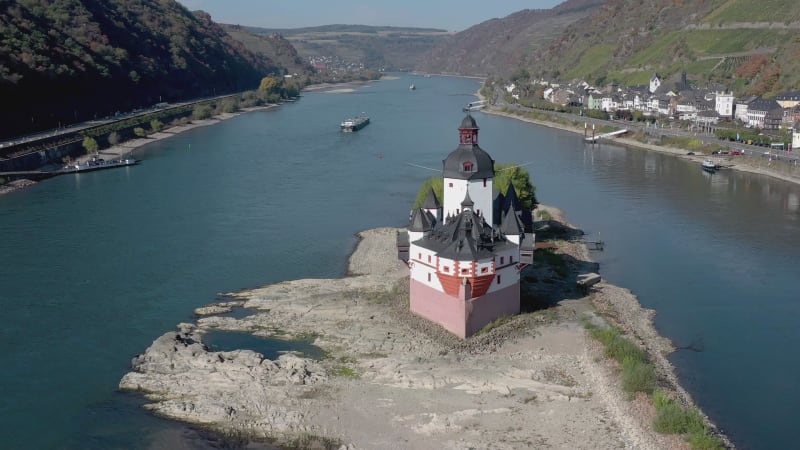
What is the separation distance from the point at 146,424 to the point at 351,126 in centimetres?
6283

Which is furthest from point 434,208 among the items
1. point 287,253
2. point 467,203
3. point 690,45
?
point 690,45

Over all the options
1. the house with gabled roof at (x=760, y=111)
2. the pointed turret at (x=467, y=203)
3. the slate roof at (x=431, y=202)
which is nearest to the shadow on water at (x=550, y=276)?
the pointed turret at (x=467, y=203)

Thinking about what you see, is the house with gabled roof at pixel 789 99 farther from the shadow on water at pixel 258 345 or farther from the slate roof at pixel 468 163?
the shadow on water at pixel 258 345

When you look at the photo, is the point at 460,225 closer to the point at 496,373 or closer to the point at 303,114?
the point at 496,373

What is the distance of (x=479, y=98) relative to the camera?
12825cm

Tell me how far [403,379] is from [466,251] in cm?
426

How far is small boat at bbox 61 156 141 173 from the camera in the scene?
54978 mm

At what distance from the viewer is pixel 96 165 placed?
5681 centimetres

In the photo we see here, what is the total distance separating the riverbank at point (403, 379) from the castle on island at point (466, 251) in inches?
23.9

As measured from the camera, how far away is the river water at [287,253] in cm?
2067

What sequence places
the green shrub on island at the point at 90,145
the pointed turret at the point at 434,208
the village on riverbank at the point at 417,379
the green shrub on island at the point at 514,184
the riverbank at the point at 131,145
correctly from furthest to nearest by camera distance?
the green shrub on island at the point at 90,145 < the riverbank at the point at 131,145 < the green shrub on island at the point at 514,184 < the pointed turret at the point at 434,208 < the village on riverbank at the point at 417,379

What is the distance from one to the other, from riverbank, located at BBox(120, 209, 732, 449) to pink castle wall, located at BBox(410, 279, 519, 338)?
329 millimetres

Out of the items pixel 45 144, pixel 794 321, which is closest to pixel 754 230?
pixel 794 321

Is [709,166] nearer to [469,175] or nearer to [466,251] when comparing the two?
[469,175]
